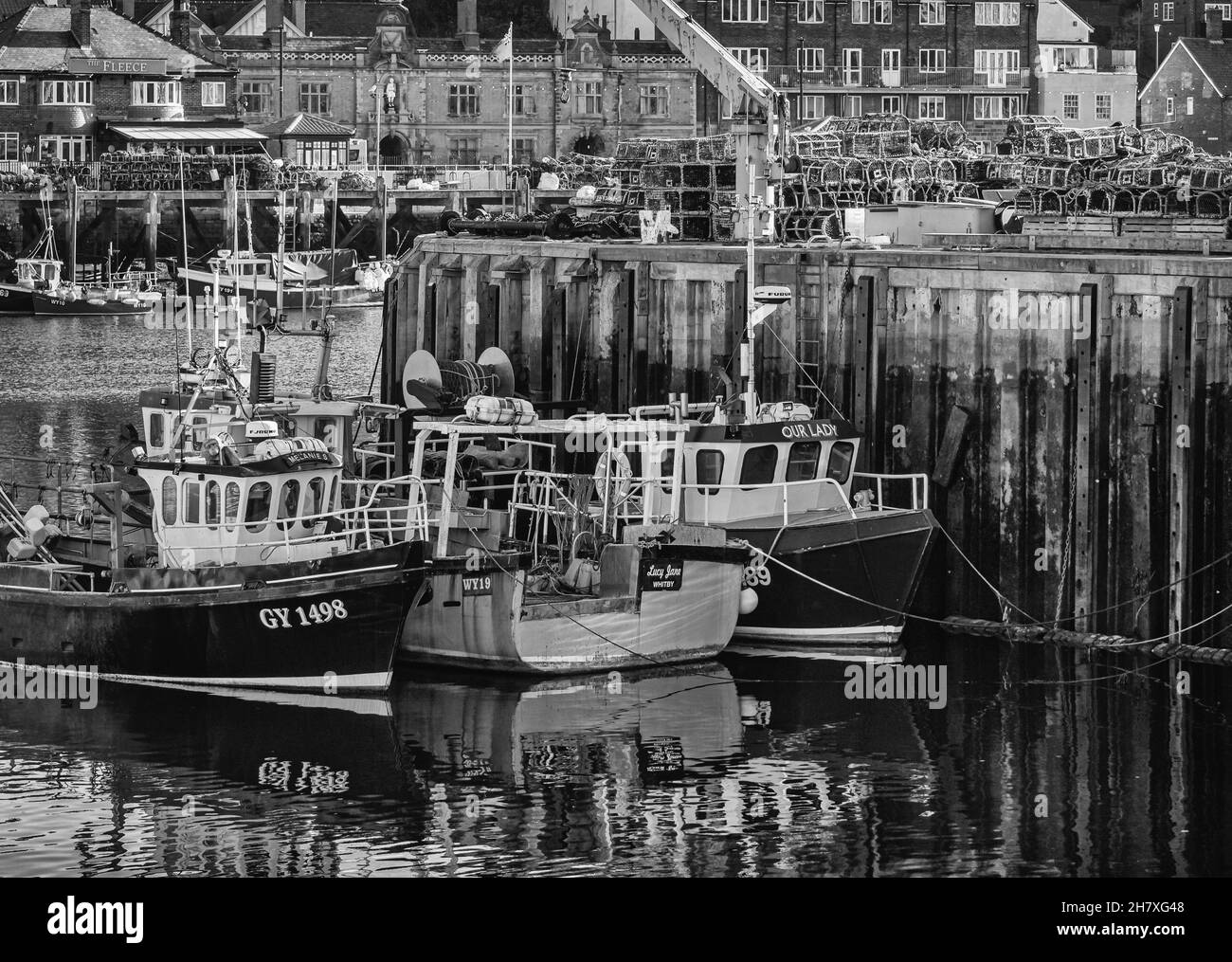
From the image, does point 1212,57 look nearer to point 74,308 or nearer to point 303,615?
point 74,308

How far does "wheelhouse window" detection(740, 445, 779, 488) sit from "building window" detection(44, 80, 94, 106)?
7586 cm

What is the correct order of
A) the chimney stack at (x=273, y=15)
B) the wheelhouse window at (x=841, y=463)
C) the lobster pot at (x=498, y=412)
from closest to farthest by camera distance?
1. the lobster pot at (x=498, y=412)
2. the wheelhouse window at (x=841, y=463)
3. the chimney stack at (x=273, y=15)

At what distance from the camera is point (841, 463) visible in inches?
1229

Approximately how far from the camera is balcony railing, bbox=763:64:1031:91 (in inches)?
3912

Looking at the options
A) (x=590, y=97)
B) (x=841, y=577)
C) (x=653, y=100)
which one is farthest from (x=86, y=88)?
(x=841, y=577)

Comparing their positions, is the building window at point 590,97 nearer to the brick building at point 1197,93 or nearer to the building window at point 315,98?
the building window at point 315,98

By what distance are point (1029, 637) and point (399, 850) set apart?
10.7 m

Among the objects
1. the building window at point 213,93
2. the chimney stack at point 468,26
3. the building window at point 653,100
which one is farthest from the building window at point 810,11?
the building window at point 213,93

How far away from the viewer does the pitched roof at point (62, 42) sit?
10075cm

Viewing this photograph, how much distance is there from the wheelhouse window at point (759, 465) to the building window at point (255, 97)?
79896 mm

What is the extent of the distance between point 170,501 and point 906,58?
76456mm

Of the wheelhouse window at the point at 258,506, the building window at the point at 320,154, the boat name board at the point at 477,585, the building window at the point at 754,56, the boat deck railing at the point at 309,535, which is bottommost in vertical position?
the boat name board at the point at 477,585

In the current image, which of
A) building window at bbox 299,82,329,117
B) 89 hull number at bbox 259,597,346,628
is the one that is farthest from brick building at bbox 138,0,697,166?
89 hull number at bbox 259,597,346,628
